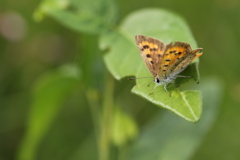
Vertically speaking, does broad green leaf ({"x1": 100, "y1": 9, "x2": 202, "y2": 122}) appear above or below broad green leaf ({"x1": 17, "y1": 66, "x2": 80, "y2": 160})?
below

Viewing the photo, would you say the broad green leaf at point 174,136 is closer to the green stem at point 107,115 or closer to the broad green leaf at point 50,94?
the green stem at point 107,115

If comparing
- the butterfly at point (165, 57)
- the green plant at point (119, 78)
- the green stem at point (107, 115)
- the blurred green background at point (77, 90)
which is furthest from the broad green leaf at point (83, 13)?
the blurred green background at point (77, 90)

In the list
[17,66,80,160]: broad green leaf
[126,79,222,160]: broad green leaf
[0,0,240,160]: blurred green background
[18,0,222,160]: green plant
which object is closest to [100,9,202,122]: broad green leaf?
[18,0,222,160]: green plant

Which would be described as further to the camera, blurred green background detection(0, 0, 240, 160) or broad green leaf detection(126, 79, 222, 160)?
blurred green background detection(0, 0, 240, 160)

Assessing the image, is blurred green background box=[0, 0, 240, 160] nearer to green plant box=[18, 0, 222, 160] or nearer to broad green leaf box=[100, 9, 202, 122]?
green plant box=[18, 0, 222, 160]

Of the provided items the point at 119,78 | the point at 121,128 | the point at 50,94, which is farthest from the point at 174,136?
the point at 119,78

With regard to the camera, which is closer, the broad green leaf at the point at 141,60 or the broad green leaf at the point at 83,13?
the broad green leaf at the point at 141,60

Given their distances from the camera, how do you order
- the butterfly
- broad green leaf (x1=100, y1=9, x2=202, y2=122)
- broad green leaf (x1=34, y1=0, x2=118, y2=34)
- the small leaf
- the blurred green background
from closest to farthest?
broad green leaf (x1=100, y1=9, x2=202, y2=122) → the butterfly → broad green leaf (x1=34, y1=0, x2=118, y2=34) → the small leaf → the blurred green background

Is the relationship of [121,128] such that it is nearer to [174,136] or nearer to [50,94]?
[174,136]
